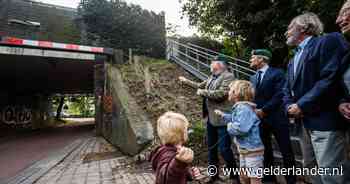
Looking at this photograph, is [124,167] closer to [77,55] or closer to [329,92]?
[329,92]

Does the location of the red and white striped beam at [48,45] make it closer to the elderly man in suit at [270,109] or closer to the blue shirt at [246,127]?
the elderly man in suit at [270,109]

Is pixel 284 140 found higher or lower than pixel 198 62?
lower

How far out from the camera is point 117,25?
11.7m

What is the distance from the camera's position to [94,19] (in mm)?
11727

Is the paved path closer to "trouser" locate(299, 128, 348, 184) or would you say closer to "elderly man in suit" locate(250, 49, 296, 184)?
"elderly man in suit" locate(250, 49, 296, 184)

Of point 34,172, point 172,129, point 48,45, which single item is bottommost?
point 34,172

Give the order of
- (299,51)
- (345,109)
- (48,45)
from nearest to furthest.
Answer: (345,109)
(299,51)
(48,45)

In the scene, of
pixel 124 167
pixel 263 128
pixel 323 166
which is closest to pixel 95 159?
pixel 124 167

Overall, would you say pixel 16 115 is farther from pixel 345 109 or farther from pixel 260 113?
pixel 345 109

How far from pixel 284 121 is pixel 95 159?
4.66 m

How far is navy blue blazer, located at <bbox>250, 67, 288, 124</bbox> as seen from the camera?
3258 mm

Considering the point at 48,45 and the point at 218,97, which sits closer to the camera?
the point at 218,97

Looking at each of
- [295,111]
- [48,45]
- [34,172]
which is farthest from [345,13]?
[48,45]

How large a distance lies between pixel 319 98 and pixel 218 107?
1.66 m
